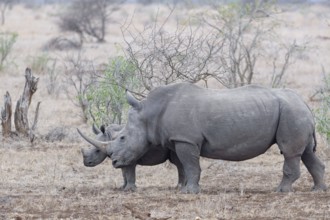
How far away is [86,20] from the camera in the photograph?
116ft

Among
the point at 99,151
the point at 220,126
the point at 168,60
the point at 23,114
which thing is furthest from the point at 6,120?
the point at 220,126

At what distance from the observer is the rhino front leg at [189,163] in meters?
10.5

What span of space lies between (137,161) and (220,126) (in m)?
1.16

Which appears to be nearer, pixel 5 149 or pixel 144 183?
pixel 144 183

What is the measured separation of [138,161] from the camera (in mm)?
11086

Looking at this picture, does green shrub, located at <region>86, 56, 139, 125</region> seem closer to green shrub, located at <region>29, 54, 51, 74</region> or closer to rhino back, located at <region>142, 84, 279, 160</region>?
rhino back, located at <region>142, 84, 279, 160</region>

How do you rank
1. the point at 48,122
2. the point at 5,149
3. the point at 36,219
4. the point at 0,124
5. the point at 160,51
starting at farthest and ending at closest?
the point at 48,122 < the point at 0,124 < the point at 5,149 < the point at 160,51 < the point at 36,219

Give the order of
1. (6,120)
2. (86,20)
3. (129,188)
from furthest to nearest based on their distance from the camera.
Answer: (86,20), (6,120), (129,188)

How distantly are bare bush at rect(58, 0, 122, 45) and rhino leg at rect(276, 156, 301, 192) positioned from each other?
23.4m

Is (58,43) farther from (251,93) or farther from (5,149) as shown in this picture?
(251,93)

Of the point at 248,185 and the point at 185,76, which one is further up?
the point at 185,76

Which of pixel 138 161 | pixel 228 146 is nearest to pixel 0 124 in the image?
pixel 138 161

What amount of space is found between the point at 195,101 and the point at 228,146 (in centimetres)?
61

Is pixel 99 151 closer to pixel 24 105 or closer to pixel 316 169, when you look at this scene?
pixel 316 169
